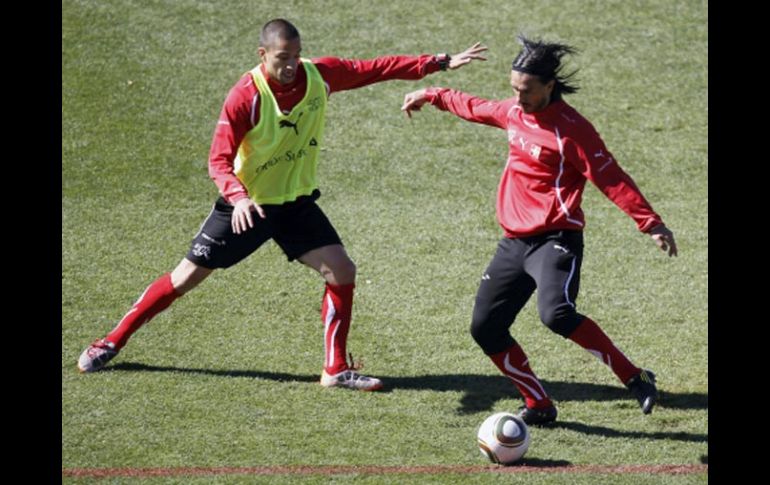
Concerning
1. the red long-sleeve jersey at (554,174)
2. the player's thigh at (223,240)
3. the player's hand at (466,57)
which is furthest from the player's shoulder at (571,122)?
the player's thigh at (223,240)

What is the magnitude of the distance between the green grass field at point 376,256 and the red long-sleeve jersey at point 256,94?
1541mm

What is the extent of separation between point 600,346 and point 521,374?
22.2 inches

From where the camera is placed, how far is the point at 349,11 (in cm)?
1467

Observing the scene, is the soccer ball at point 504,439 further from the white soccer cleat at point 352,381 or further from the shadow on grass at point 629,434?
the white soccer cleat at point 352,381

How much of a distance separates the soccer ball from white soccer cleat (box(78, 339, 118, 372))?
285 cm

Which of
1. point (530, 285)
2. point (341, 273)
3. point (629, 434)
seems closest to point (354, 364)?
point (341, 273)

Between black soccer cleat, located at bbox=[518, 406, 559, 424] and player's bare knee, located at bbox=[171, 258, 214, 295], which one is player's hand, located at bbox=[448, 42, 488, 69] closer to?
player's bare knee, located at bbox=[171, 258, 214, 295]

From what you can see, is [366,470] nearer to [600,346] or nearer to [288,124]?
[600,346]

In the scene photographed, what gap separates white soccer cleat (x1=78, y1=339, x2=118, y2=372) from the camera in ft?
28.1

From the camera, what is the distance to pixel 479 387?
855cm

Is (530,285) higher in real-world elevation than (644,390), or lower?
higher
